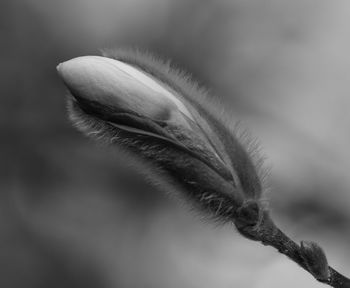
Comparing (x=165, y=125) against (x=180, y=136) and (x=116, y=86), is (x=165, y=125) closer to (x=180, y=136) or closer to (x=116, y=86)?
(x=180, y=136)

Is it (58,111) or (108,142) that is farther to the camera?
(58,111)

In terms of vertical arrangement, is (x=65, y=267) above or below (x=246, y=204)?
below

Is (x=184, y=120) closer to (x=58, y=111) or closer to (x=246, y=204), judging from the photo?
(x=246, y=204)

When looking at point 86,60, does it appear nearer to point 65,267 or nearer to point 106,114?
point 106,114

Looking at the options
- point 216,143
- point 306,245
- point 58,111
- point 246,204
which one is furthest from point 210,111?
point 58,111

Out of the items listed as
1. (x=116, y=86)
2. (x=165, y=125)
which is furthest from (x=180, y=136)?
(x=116, y=86)

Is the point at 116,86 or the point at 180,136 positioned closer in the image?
the point at 116,86
